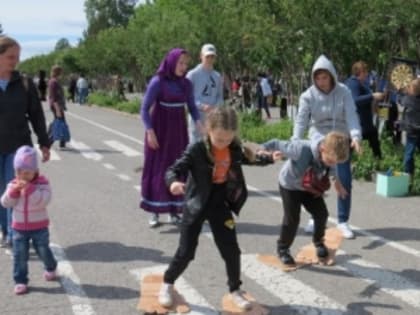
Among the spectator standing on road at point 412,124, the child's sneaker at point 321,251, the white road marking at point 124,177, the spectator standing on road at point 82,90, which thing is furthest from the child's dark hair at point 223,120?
the spectator standing on road at point 82,90

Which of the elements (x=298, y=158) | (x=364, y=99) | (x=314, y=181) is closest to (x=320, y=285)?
(x=314, y=181)

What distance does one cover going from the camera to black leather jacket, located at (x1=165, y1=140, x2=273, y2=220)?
4.69 metres

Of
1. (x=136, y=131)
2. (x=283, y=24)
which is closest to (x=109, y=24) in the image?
(x=136, y=131)

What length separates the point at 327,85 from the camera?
6.46m

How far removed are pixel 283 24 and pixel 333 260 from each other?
888 cm

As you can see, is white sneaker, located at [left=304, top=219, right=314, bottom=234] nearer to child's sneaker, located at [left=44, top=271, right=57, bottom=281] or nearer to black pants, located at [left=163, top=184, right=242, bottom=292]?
black pants, located at [left=163, top=184, right=242, bottom=292]

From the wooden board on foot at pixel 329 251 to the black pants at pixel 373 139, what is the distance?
4452 mm

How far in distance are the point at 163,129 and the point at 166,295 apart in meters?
2.88

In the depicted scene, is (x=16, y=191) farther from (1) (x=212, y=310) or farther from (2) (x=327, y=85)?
(2) (x=327, y=85)

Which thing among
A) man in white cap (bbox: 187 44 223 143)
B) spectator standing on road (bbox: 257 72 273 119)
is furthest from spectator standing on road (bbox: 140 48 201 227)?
spectator standing on road (bbox: 257 72 273 119)

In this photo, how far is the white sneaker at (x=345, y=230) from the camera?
703cm

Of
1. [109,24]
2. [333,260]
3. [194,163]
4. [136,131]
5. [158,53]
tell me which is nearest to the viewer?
[194,163]

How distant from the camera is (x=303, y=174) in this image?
18.4 feet

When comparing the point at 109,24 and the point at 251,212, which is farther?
the point at 109,24
